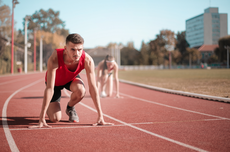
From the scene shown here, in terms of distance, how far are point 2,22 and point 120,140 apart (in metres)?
45.2

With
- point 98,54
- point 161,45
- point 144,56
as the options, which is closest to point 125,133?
point 161,45

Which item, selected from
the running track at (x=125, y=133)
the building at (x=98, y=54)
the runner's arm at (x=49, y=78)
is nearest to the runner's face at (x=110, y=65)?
the running track at (x=125, y=133)

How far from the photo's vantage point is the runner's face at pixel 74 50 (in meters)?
4.31

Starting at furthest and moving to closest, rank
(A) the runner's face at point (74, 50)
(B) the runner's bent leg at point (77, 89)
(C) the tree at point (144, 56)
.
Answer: (C) the tree at point (144, 56), (B) the runner's bent leg at point (77, 89), (A) the runner's face at point (74, 50)

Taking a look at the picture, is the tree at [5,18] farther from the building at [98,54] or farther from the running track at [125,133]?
the building at [98,54]

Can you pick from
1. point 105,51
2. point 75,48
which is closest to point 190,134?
point 75,48

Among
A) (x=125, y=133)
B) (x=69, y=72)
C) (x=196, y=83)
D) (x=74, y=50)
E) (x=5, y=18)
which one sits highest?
(x=5, y=18)

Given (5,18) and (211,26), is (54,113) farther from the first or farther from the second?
(211,26)

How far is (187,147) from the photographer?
3.69m

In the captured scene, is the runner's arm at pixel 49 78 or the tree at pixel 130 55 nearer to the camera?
the runner's arm at pixel 49 78

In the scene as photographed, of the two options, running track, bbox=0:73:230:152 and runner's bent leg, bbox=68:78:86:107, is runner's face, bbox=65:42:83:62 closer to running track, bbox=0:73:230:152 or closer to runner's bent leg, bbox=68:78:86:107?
runner's bent leg, bbox=68:78:86:107

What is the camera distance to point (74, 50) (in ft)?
14.2

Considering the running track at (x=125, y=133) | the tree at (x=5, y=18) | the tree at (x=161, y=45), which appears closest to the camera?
the running track at (x=125, y=133)

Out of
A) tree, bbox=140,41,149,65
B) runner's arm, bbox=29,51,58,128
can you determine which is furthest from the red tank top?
tree, bbox=140,41,149,65
